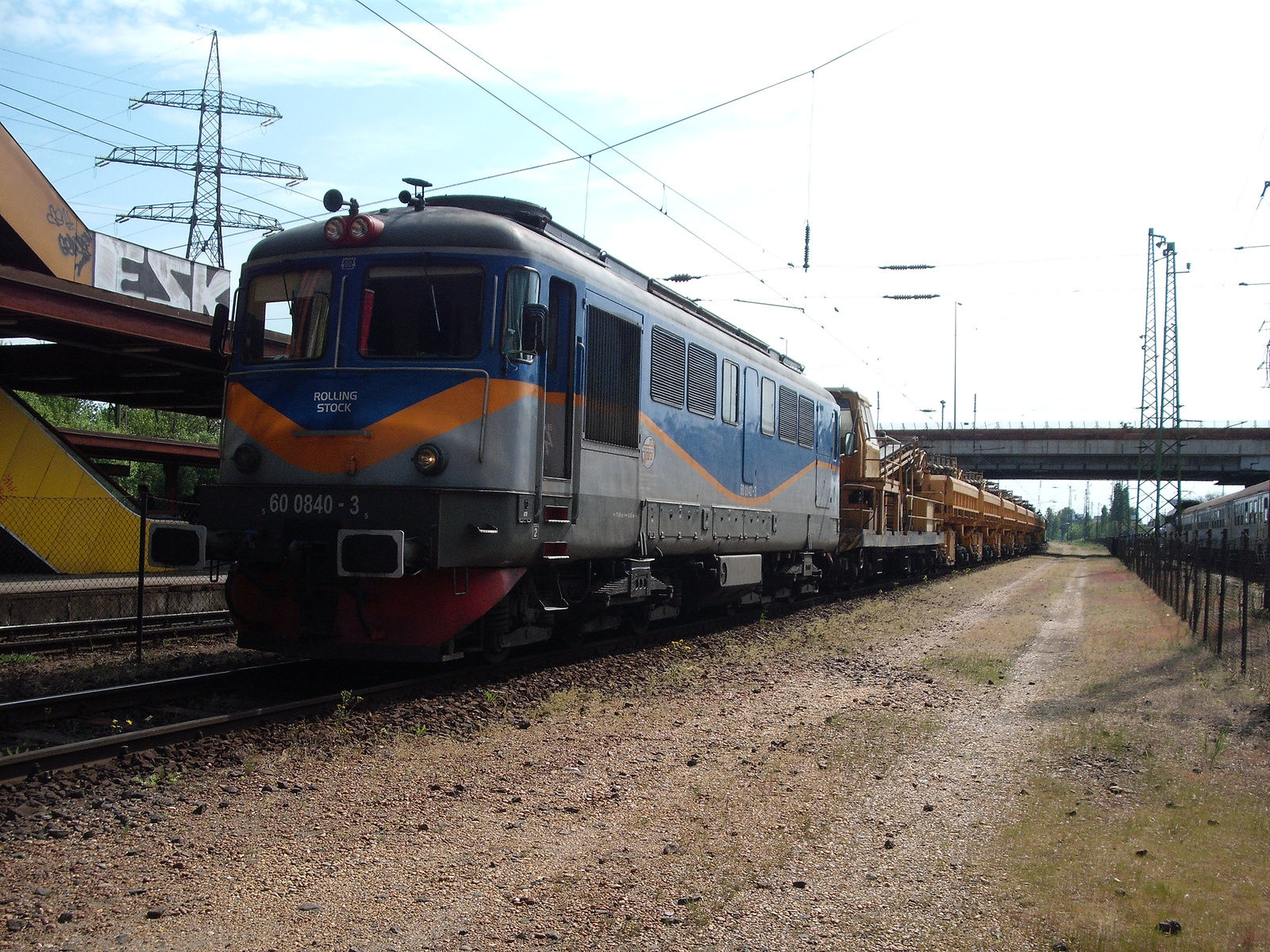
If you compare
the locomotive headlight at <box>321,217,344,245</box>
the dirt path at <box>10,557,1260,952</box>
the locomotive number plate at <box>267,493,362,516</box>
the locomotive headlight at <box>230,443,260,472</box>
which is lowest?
the dirt path at <box>10,557,1260,952</box>

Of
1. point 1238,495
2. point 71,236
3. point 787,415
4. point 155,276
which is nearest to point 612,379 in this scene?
point 787,415

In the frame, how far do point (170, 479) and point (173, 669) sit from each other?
18.8 meters

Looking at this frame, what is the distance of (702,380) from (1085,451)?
2874 inches

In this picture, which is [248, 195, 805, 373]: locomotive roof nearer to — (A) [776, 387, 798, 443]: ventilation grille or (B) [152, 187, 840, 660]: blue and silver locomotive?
(B) [152, 187, 840, 660]: blue and silver locomotive

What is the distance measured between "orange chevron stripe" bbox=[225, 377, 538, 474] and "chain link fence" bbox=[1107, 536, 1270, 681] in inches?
324

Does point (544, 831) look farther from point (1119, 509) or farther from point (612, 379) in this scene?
point (1119, 509)

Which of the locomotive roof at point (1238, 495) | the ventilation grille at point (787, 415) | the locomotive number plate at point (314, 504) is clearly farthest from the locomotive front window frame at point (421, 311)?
the locomotive roof at point (1238, 495)

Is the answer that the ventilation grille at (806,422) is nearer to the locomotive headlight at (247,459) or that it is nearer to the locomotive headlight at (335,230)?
the locomotive headlight at (335,230)

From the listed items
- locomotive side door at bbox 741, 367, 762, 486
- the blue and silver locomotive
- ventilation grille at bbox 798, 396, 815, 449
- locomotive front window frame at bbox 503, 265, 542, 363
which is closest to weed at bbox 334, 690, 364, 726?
the blue and silver locomotive

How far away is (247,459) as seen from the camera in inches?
342

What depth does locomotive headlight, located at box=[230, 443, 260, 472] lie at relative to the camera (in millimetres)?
8641

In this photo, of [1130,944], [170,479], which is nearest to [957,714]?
[1130,944]

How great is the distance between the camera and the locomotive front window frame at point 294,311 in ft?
28.6

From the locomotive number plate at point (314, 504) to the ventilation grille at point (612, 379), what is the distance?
2406 millimetres
